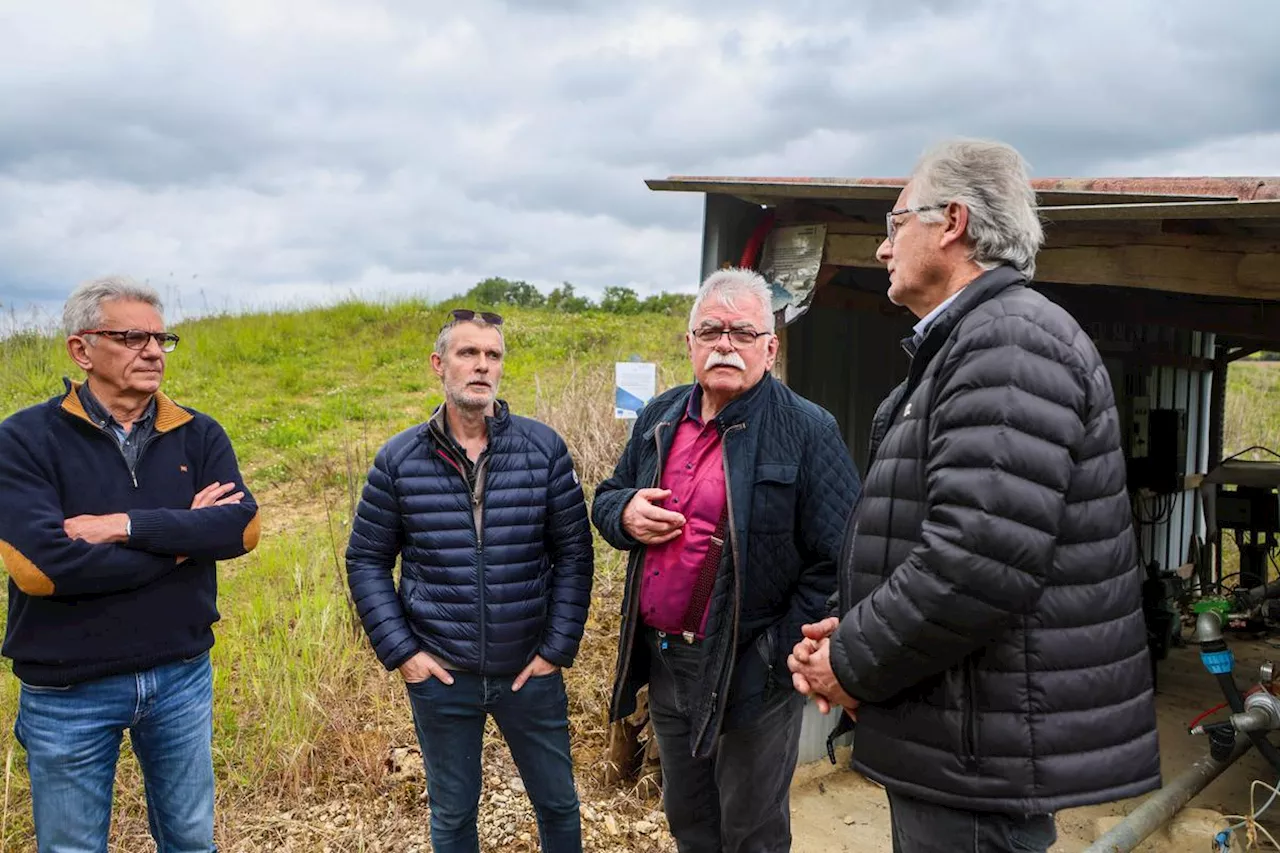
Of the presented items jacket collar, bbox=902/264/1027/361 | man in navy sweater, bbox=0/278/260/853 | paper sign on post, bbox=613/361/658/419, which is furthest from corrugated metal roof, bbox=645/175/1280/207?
man in navy sweater, bbox=0/278/260/853

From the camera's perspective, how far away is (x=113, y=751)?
2.47 m

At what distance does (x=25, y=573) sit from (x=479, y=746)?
1327mm

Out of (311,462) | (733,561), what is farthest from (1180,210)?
(311,462)

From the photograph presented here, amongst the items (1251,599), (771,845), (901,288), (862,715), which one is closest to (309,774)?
(771,845)

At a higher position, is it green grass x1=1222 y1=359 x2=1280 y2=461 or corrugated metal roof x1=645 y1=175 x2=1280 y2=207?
corrugated metal roof x1=645 y1=175 x2=1280 y2=207

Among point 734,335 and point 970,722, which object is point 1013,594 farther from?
point 734,335

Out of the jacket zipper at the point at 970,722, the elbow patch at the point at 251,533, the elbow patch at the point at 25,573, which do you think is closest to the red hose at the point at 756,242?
the elbow patch at the point at 251,533

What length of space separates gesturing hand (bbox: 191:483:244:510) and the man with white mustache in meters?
1.14

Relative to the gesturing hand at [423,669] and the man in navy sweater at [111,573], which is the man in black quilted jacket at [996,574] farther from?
the man in navy sweater at [111,573]

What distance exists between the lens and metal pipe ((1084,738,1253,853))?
339 cm

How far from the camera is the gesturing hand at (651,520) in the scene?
242cm

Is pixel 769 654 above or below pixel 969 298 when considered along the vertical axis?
below

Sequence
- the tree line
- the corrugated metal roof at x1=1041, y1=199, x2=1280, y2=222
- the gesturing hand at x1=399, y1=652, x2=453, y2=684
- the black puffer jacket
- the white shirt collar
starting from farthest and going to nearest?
1. the tree line
2. the gesturing hand at x1=399, y1=652, x2=453, y2=684
3. the corrugated metal roof at x1=1041, y1=199, x2=1280, y2=222
4. the white shirt collar
5. the black puffer jacket

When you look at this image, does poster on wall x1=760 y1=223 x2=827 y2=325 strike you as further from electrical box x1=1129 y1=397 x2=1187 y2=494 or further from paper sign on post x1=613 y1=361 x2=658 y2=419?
electrical box x1=1129 y1=397 x2=1187 y2=494
